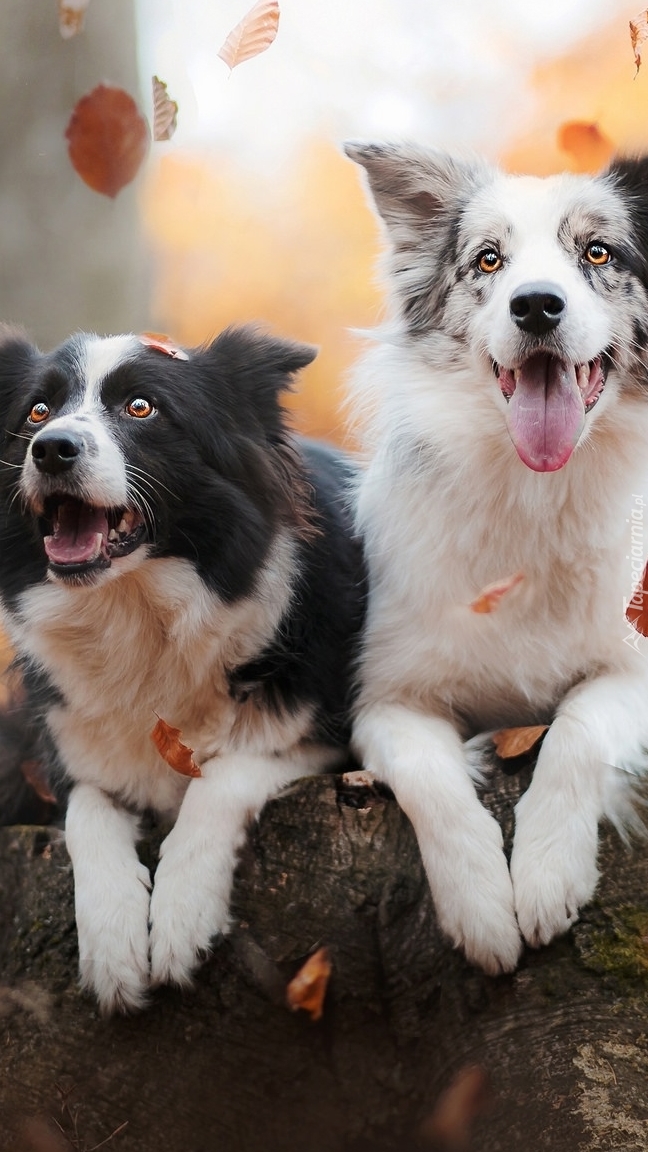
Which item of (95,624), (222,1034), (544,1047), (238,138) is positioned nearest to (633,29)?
(238,138)

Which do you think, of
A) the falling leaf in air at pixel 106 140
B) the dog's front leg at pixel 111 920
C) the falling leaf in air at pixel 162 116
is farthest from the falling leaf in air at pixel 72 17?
the dog's front leg at pixel 111 920

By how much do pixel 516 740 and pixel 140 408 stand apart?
0.99 meters

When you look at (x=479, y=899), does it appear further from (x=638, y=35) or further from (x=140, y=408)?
(x=638, y=35)

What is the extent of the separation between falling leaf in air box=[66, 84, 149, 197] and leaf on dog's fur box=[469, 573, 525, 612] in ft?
4.08

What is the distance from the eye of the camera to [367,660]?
2.08m

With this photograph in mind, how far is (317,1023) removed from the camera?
172 centimetres

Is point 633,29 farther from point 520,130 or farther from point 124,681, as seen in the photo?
point 124,681

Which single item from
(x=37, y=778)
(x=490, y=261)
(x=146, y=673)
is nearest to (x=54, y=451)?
(x=146, y=673)

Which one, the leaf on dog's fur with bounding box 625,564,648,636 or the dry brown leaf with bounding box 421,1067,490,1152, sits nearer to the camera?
the dry brown leaf with bounding box 421,1067,490,1152

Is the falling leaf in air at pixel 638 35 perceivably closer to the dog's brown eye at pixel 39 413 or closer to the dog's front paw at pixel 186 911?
the dog's brown eye at pixel 39 413

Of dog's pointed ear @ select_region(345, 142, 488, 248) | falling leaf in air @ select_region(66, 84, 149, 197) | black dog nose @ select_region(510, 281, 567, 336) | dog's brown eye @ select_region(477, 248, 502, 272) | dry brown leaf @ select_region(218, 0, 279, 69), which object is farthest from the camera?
falling leaf in air @ select_region(66, 84, 149, 197)

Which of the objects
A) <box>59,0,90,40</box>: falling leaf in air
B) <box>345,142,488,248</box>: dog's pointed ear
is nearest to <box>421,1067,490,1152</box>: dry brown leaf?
<box>345,142,488,248</box>: dog's pointed ear

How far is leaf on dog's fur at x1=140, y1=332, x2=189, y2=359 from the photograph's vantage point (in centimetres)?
196

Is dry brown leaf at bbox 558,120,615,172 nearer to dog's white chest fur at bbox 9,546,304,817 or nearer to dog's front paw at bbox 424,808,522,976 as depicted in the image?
dog's white chest fur at bbox 9,546,304,817
